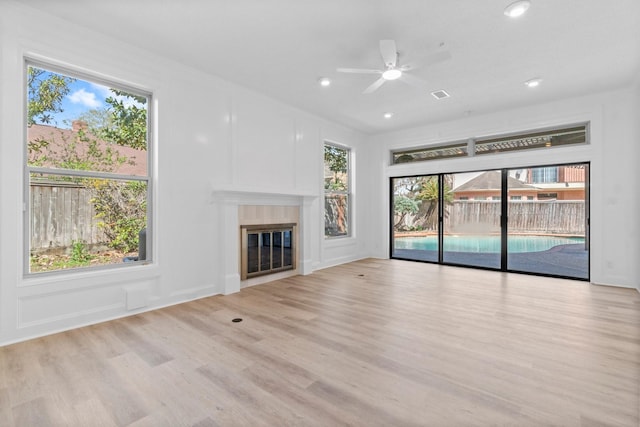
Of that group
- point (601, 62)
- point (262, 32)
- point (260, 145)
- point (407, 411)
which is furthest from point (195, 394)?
point (601, 62)

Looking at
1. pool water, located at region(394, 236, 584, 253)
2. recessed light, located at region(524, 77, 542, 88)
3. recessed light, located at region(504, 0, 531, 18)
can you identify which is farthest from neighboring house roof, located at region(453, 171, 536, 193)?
recessed light, located at region(504, 0, 531, 18)

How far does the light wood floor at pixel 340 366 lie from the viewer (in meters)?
1.77

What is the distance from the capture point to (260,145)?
16.1 feet

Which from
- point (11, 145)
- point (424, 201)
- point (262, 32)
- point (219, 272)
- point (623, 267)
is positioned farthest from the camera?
point (424, 201)

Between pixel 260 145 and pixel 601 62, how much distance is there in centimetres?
474

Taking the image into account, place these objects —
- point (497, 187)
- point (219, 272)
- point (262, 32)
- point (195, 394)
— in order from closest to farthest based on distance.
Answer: point (195, 394)
point (262, 32)
point (219, 272)
point (497, 187)

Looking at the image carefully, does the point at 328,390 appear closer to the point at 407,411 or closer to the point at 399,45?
the point at 407,411

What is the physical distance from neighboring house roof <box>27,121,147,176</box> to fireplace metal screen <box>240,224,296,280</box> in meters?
1.63

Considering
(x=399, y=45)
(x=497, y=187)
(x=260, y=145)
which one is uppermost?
(x=399, y=45)

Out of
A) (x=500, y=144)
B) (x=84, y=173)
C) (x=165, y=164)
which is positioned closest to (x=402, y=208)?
(x=500, y=144)

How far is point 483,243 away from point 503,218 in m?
0.73

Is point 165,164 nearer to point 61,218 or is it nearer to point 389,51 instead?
point 61,218

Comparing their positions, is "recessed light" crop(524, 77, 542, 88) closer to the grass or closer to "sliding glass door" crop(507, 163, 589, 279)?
"sliding glass door" crop(507, 163, 589, 279)

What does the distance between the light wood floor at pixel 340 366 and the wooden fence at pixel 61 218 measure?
0.93 m
